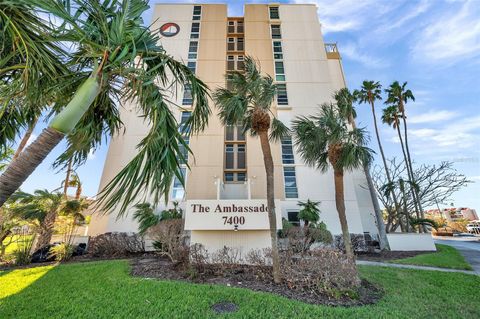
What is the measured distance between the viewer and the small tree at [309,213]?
1457 centimetres

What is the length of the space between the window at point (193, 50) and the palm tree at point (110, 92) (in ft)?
66.4

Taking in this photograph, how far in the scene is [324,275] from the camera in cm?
660

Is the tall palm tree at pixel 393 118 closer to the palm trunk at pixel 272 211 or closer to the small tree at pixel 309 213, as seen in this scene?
the small tree at pixel 309 213

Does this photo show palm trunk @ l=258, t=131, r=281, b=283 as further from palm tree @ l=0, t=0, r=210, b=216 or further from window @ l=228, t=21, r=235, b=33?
window @ l=228, t=21, r=235, b=33

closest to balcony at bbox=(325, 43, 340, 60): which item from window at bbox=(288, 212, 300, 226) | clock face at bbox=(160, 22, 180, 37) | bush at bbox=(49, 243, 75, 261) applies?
clock face at bbox=(160, 22, 180, 37)

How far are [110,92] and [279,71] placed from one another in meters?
20.6

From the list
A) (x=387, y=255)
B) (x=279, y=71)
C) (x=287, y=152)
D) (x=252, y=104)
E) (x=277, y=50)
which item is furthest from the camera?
(x=277, y=50)

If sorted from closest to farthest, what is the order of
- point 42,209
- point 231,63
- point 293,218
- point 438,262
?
point 438,262 → point 42,209 → point 293,218 → point 231,63

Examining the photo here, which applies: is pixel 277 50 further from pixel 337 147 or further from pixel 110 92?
pixel 110 92

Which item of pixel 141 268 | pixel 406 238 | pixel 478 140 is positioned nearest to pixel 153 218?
pixel 141 268

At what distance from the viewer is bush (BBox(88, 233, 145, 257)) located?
12.9 m

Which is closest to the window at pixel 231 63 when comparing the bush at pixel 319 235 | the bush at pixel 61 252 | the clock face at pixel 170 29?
the clock face at pixel 170 29

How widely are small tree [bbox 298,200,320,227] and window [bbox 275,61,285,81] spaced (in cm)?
1318

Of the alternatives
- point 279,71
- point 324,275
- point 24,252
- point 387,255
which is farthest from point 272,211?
point 279,71
